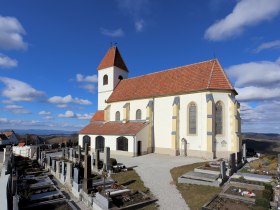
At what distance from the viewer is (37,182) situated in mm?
16812

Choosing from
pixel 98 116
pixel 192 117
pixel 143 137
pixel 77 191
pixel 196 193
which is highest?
pixel 98 116

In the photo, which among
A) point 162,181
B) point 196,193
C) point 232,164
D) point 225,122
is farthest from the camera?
point 225,122

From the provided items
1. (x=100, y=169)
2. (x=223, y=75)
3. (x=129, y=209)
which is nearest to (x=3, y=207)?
(x=129, y=209)

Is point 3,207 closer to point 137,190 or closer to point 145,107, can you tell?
point 137,190

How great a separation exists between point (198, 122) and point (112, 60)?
2083 cm

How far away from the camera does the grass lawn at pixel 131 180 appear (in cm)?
1436

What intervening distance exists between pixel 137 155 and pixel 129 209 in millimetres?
17149

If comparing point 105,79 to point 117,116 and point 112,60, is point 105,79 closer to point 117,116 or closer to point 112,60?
point 112,60

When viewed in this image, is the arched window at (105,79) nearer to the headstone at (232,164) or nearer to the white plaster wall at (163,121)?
the white plaster wall at (163,121)

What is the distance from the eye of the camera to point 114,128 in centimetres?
3297

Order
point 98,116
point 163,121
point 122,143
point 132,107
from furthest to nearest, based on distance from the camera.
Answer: point 98,116, point 132,107, point 122,143, point 163,121

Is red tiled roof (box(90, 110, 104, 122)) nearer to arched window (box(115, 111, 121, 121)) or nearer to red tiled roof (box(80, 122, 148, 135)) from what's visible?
red tiled roof (box(80, 122, 148, 135))

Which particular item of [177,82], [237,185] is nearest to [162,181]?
[237,185]

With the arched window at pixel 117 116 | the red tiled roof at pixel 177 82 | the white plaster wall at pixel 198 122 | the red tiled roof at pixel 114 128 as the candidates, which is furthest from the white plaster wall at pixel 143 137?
the arched window at pixel 117 116
